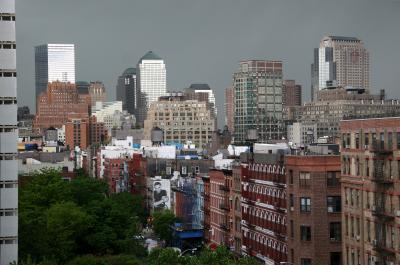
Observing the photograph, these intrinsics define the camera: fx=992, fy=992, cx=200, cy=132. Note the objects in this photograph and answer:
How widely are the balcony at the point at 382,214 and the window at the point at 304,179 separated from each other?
13.9 m

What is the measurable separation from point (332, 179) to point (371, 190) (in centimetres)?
1266

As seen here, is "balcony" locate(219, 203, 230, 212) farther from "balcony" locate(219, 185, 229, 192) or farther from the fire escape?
the fire escape

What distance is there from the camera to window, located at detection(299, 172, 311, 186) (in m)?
80.7

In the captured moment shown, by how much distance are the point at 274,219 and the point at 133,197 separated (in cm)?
7235

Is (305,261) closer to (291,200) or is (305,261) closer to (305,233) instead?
(305,233)

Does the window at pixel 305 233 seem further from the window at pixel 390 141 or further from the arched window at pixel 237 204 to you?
the arched window at pixel 237 204

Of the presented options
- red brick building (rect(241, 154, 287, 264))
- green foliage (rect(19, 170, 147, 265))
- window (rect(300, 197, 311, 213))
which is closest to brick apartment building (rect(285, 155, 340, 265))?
window (rect(300, 197, 311, 213))

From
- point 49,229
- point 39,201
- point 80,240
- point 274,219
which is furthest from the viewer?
point 39,201

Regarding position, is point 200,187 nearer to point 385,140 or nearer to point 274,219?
point 274,219

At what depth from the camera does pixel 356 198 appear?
7100 cm

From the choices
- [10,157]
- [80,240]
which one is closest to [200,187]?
[80,240]

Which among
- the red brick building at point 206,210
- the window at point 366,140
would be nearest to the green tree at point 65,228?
the red brick building at point 206,210

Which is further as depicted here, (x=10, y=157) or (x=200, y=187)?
(x=200, y=187)

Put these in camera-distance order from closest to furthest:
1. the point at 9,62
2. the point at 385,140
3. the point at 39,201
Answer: the point at 385,140, the point at 9,62, the point at 39,201
